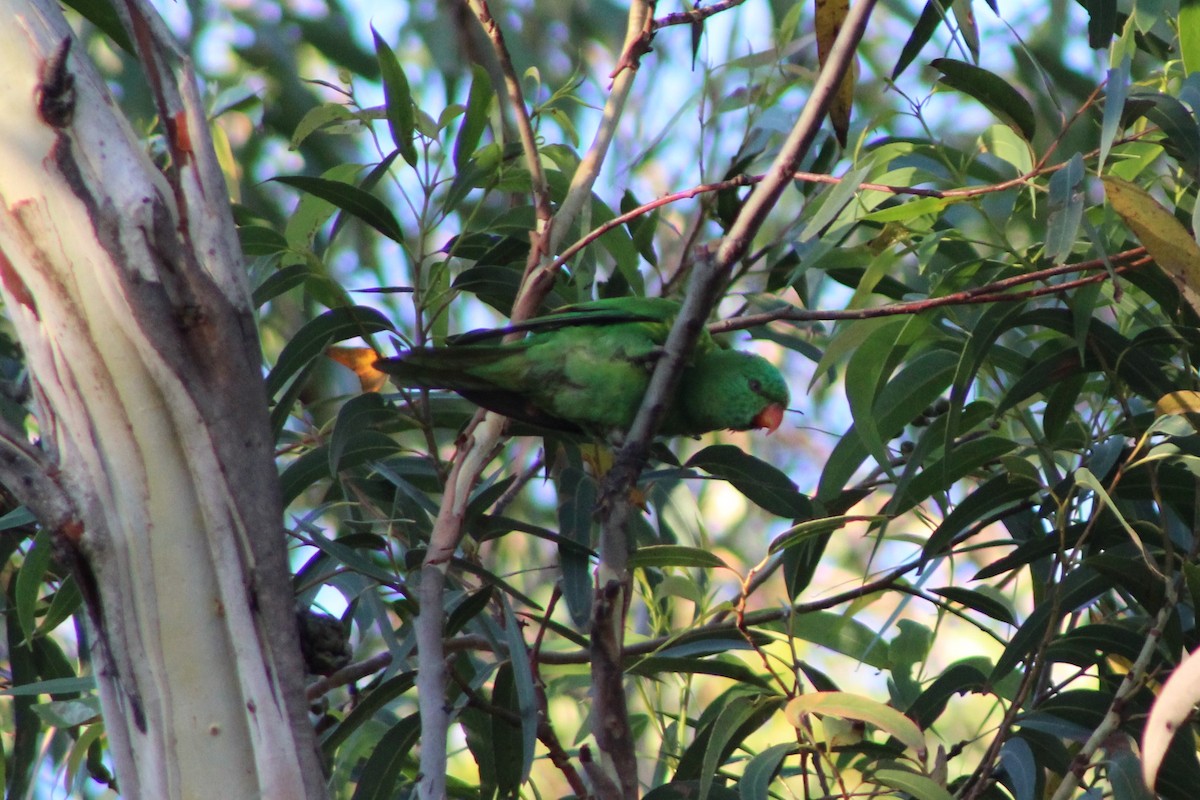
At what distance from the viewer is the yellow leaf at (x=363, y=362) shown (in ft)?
9.56

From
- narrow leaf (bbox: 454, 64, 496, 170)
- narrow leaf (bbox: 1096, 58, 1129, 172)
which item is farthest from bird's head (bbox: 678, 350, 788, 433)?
narrow leaf (bbox: 1096, 58, 1129, 172)

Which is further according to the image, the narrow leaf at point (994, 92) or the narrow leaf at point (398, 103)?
the narrow leaf at point (398, 103)

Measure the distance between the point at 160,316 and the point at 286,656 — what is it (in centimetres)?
54

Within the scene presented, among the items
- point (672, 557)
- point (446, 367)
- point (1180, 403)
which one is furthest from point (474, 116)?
point (1180, 403)

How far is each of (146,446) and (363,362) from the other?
1.18 m

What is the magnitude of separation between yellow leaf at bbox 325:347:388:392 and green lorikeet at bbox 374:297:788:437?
0.13 meters

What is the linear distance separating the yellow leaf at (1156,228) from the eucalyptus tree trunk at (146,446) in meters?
1.40

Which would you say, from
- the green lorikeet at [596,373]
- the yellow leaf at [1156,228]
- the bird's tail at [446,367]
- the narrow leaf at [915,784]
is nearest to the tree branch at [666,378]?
the narrow leaf at [915,784]

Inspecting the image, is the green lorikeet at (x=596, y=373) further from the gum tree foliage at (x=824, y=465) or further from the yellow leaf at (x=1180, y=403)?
the yellow leaf at (x=1180, y=403)

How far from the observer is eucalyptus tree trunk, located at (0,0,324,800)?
1.72 m

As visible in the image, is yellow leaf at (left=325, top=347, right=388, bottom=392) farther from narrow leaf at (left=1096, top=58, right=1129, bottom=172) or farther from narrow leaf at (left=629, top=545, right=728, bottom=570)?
narrow leaf at (left=1096, top=58, right=1129, bottom=172)

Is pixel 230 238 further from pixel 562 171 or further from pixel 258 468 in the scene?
pixel 562 171

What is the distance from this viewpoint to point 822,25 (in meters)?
2.18

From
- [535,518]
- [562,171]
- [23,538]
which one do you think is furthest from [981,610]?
[535,518]
